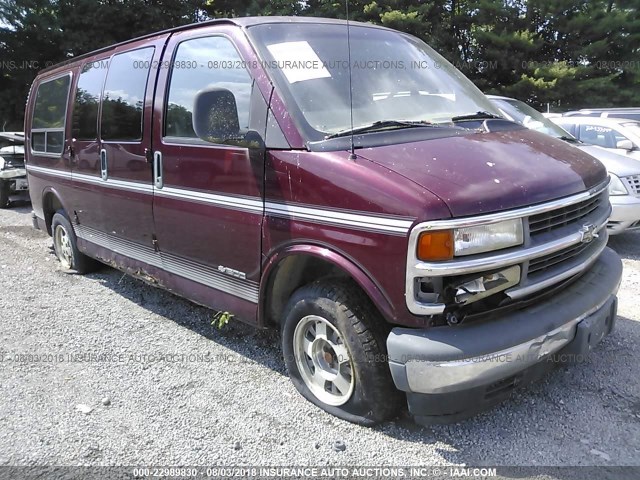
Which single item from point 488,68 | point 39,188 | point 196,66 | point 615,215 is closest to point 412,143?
point 196,66

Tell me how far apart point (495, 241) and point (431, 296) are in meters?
0.40

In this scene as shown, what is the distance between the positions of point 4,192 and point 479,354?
36.7 ft

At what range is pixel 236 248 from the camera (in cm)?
336

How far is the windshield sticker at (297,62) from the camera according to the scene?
313 cm

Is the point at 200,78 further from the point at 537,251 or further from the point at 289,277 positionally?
the point at 537,251

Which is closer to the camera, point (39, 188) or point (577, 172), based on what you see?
point (577, 172)

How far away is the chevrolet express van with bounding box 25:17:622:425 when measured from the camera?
2516 millimetres

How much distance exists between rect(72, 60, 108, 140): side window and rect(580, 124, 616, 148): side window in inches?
269

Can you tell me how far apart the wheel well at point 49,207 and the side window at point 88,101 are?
3.75ft

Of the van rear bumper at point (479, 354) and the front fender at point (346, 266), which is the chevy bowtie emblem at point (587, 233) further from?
the front fender at point (346, 266)

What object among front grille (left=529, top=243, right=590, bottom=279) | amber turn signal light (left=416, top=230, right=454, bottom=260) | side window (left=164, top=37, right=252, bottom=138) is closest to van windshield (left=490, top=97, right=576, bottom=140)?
front grille (left=529, top=243, right=590, bottom=279)

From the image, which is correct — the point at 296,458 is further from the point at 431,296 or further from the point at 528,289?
the point at 528,289

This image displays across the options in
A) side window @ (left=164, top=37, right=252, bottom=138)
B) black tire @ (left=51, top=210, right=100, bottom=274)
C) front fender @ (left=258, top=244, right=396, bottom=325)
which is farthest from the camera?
black tire @ (left=51, top=210, right=100, bottom=274)

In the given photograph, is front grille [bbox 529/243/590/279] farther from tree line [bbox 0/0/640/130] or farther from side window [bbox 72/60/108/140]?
tree line [bbox 0/0/640/130]
